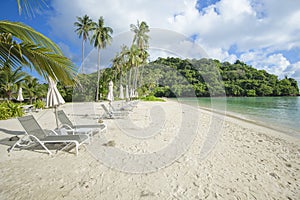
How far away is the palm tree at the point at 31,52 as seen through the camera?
7.48ft

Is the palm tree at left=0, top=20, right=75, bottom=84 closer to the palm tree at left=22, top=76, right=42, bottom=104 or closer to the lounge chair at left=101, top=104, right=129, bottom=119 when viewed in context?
the lounge chair at left=101, top=104, right=129, bottom=119

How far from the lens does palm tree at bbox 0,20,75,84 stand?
2.28m

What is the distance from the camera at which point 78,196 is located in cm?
216

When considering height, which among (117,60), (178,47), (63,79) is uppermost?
(117,60)

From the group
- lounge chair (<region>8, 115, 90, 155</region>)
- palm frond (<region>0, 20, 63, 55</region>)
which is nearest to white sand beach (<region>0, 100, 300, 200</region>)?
lounge chair (<region>8, 115, 90, 155</region>)

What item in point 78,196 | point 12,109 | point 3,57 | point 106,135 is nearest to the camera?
point 78,196

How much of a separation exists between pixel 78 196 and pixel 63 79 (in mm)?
1798

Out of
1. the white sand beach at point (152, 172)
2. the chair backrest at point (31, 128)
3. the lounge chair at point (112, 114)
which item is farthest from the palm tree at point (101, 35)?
the white sand beach at point (152, 172)

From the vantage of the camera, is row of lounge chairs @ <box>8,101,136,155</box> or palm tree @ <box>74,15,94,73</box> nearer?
row of lounge chairs @ <box>8,101,136,155</box>

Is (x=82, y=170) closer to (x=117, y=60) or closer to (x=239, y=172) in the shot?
(x=239, y=172)

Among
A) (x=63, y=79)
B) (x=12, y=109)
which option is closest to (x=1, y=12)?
(x=63, y=79)

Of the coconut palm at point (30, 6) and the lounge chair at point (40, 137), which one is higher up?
the coconut palm at point (30, 6)

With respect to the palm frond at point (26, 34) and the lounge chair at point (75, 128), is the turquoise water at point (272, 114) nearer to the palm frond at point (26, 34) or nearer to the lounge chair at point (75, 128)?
the lounge chair at point (75, 128)

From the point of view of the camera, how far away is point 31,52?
7.54ft
